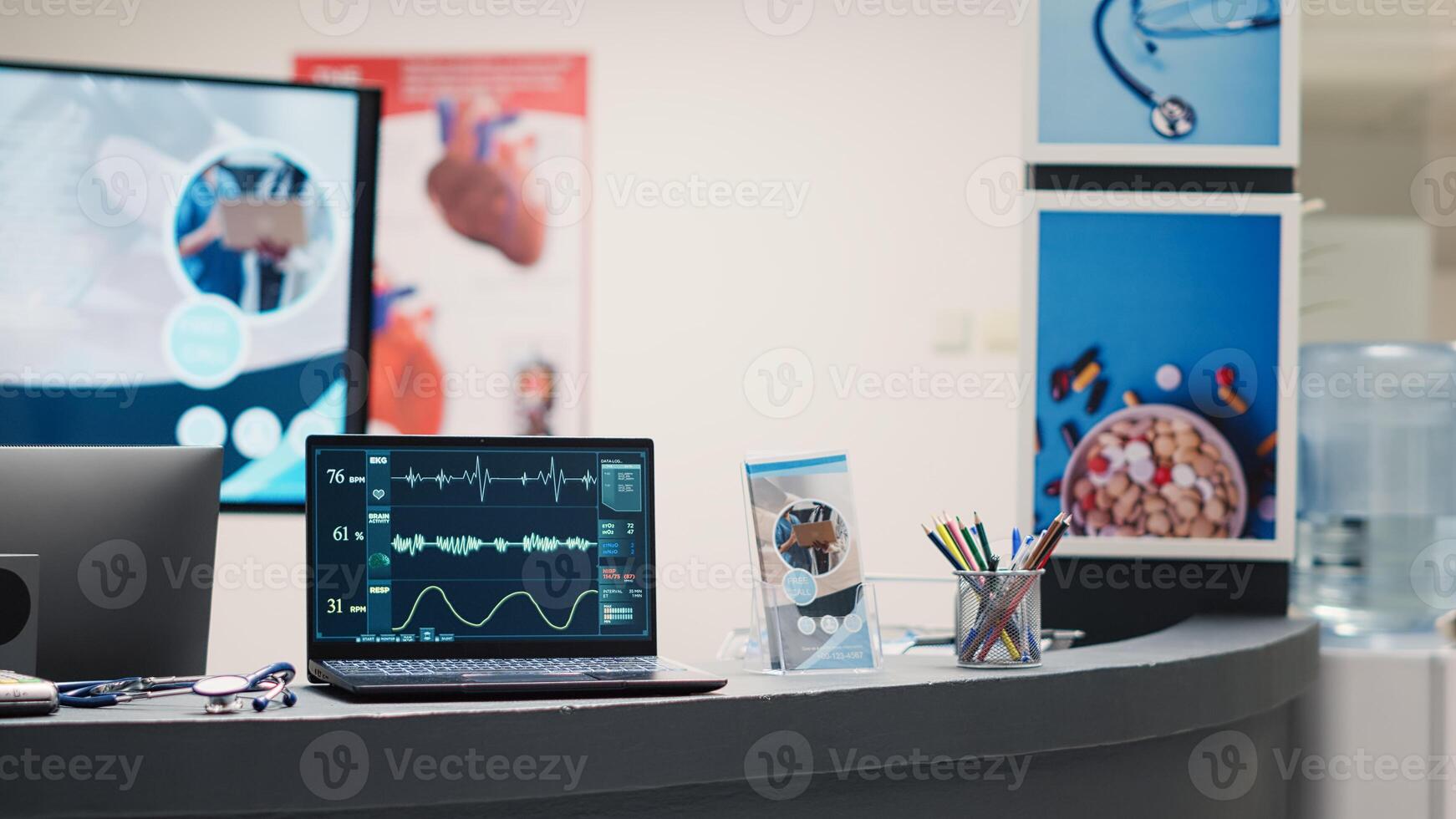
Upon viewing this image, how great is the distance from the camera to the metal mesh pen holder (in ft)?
4.46

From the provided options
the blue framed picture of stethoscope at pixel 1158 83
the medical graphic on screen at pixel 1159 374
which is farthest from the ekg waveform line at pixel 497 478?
the blue framed picture of stethoscope at pixel 1158 83

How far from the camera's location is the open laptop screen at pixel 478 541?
1.29m

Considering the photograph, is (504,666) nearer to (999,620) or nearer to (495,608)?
(495,608)

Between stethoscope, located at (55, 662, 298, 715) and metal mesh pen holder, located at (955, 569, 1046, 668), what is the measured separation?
716 millimetres

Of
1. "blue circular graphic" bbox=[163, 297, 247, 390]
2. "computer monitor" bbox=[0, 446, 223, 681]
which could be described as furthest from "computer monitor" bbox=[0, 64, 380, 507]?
"computer monitor" bbox=[0, 446, 223, 681]

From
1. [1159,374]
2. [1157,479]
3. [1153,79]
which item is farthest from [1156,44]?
[1157,479]

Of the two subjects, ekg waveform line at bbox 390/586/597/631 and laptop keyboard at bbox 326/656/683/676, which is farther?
ekg waveform line at bbox 390/586/597/631

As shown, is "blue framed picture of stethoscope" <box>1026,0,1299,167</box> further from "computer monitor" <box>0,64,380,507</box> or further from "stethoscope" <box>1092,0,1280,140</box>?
"computer monitor" <box>0,64,380,507</box>

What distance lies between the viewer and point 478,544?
1.32 metres

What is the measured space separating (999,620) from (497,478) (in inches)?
22.7

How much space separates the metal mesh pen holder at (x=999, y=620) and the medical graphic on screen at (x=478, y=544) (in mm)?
361

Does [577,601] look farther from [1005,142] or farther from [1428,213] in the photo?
[1428,213]

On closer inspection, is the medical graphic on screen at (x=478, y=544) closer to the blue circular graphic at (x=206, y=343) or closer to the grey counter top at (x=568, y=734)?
the grey counter top at (x=568, y=734)

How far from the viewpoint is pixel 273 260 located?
3018mm
